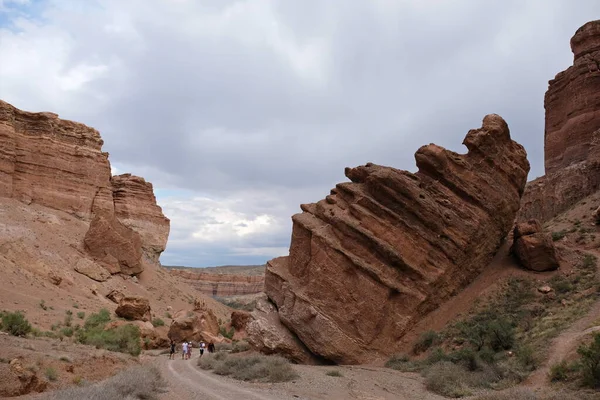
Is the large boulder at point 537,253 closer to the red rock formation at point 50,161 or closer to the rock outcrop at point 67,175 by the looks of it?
the rock outcrop at point 67,175

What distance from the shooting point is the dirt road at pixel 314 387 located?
47.5ft

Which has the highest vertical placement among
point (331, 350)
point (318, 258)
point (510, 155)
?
point (510, 155)

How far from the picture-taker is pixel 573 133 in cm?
4025

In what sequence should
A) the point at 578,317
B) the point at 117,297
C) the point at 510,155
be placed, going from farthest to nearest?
the point at 117,297 < the point at 510,155 < the point at 578,317

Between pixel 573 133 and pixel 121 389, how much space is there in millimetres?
40714

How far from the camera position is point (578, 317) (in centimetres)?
1809

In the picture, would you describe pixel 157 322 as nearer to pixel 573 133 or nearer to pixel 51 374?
pixel 51 374

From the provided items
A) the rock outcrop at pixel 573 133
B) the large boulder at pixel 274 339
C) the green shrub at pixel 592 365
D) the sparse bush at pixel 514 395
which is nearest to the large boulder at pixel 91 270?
the large boulder at pixel 274 339

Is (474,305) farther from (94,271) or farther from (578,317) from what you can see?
(94,271)

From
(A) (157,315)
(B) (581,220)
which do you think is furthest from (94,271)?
(B) (581,220)

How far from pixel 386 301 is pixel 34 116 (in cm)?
4081

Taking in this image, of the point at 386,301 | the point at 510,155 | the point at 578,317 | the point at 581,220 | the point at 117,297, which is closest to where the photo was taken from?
the point at 578,317

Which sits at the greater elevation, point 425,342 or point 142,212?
Result: point 142,212

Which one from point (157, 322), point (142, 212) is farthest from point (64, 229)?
point (142, 212)
